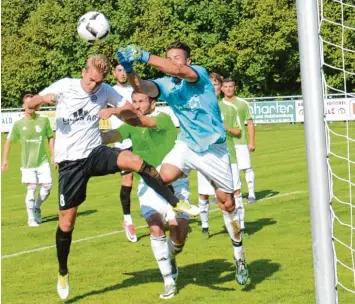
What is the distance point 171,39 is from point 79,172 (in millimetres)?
49511

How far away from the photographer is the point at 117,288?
388 inches

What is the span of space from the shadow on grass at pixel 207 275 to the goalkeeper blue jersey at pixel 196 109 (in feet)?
5.23

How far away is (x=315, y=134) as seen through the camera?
5.15 metres

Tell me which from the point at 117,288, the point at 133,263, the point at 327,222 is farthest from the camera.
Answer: the point at 133,263

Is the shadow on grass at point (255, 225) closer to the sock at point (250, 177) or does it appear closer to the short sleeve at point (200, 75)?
the sock at point (250, 177)

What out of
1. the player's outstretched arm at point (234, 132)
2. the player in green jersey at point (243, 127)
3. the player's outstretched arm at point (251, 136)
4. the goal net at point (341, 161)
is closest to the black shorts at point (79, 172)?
the goal net at point (341, 161)

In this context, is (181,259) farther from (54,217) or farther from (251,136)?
(54,217)

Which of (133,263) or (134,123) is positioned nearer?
(134,123)

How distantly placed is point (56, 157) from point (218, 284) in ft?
7.59

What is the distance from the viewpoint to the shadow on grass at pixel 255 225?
1349 centimetres

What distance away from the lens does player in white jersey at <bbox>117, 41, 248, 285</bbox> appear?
30.6ft

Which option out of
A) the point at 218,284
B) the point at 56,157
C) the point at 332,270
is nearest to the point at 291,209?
the point at 218,284

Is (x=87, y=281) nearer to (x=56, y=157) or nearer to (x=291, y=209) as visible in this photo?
(x=56, y=157)

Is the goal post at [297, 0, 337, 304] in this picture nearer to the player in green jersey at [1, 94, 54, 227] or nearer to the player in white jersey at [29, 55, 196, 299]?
the player in white jersey at [29, 55, 196, 299]
